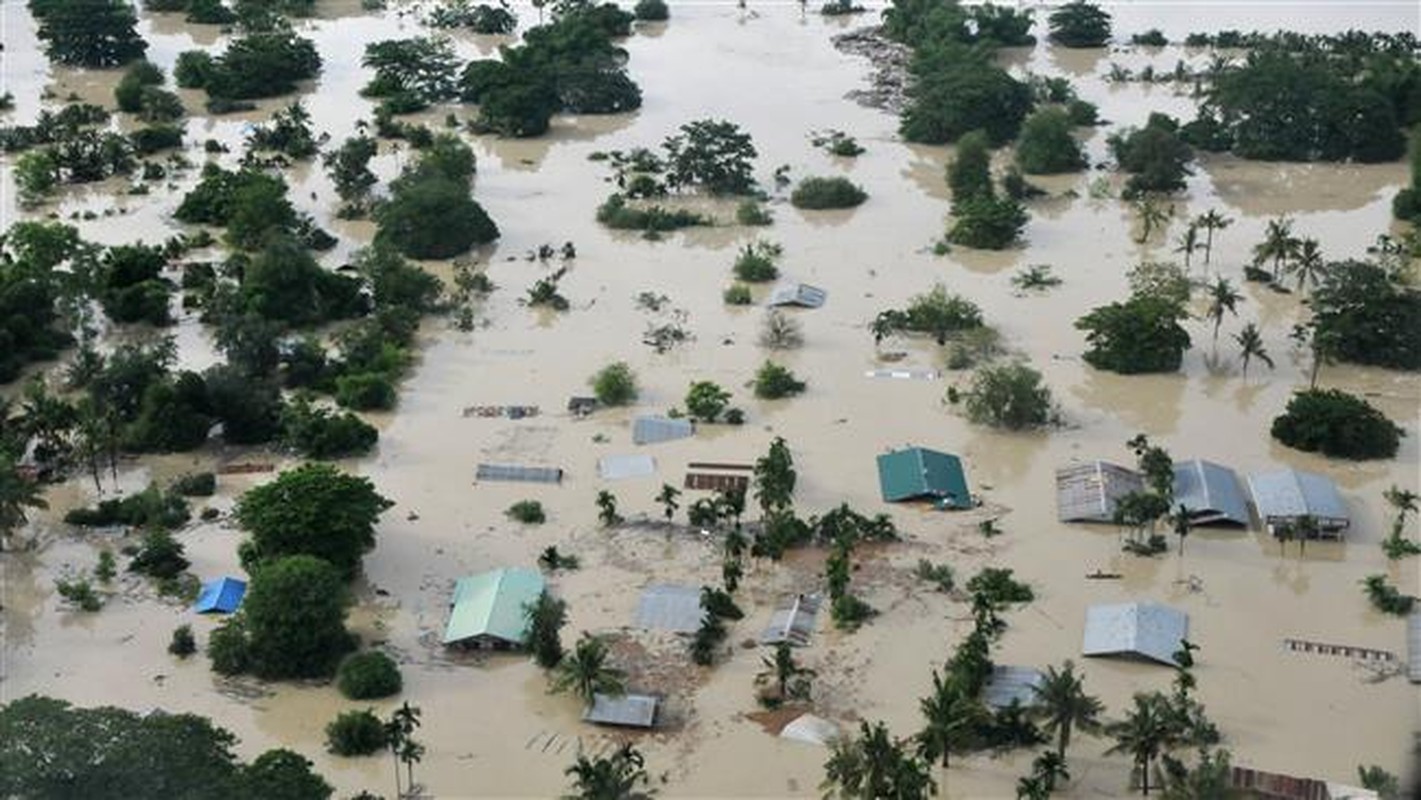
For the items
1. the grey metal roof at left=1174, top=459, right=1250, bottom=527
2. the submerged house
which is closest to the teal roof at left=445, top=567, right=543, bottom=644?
the grey metal roof at left=1174, top=459, right=1250, bottom=527

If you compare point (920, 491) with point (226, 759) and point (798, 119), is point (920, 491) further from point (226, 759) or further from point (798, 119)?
point (798, 119)

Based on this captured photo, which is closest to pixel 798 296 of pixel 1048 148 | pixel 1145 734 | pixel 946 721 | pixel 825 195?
pixel 825 195

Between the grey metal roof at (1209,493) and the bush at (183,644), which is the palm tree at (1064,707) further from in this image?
the bush at (183,644)

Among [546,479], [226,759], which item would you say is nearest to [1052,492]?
[546,479]

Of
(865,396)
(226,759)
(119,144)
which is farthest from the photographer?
(119,144)

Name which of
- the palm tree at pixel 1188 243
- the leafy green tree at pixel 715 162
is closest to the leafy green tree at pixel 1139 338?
the palm tree at pixel 1188 243

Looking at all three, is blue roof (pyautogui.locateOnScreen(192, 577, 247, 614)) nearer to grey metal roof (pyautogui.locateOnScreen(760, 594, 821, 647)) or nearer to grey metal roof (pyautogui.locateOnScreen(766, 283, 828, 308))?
grey metal roof (pyautogui.locateOnScreen(760, 594, 821, 647))
